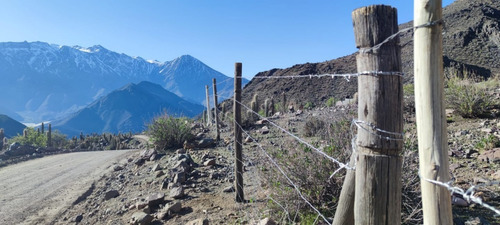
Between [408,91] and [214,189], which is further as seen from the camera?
[408,91]

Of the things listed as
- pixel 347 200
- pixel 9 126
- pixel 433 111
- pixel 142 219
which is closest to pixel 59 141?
pixel 142 219

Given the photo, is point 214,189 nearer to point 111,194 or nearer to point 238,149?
point 238,149

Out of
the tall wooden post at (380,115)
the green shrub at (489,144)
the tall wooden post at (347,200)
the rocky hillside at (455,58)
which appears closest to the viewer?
the tall wooden post at (380,115)

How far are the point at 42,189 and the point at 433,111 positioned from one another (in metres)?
9.55

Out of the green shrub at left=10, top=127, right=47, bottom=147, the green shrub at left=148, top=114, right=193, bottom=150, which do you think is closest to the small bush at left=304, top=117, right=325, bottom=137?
the green shrub at left=148, top=114, right=193, bottom=150

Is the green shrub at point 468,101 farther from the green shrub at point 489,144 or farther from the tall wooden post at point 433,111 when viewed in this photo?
the tall wooden post at point 433,111

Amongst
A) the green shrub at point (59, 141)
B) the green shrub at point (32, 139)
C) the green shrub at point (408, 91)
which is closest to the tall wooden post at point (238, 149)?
the green shrub at point (408, 91)

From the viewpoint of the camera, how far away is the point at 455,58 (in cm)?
A: 3019

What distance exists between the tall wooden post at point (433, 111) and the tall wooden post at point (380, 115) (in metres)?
0.20

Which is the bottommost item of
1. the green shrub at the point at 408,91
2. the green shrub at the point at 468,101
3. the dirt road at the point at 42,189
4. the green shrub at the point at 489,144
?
the dirt road at the point at 42,189

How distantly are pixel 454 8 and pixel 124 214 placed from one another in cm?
4372

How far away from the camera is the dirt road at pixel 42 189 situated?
6919 millimetres

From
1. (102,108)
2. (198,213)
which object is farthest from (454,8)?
(102,108)

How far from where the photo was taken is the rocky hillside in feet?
94.5
